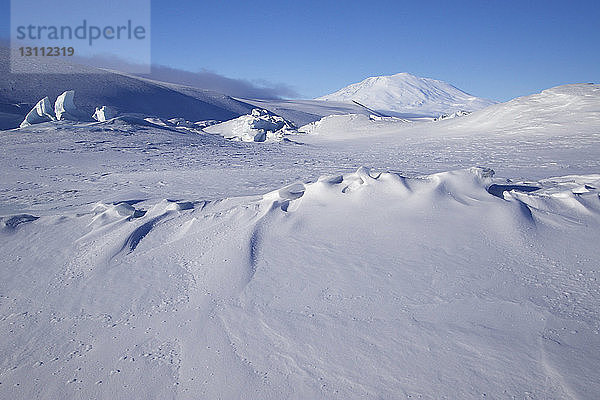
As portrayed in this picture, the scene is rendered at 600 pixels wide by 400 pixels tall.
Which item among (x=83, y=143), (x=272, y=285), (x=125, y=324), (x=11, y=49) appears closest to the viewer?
(x=125, y=324)

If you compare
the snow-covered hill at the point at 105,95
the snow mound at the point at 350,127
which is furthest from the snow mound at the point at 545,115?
the snow-covered hill at the point at 105,95

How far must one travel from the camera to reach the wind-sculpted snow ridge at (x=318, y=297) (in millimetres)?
1422

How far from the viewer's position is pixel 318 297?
1.90m

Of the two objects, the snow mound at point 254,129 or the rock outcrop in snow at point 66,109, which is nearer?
the rock outcrop in snow at point 66,109

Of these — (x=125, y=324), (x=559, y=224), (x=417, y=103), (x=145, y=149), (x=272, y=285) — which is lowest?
(x=125, y=324)

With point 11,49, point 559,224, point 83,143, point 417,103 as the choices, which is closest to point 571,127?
point 559,224

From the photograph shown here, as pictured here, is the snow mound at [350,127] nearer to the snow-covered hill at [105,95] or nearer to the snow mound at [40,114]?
the snow mound at [40,114]

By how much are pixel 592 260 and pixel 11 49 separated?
156ft

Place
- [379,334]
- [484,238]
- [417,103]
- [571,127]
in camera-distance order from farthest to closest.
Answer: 1. [417,103]
2. [571,127]
3. [484,238]
4. [379,334]

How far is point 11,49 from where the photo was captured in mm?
35500

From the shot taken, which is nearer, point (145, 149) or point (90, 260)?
point (90, 260)

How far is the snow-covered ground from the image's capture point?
4.67 ft

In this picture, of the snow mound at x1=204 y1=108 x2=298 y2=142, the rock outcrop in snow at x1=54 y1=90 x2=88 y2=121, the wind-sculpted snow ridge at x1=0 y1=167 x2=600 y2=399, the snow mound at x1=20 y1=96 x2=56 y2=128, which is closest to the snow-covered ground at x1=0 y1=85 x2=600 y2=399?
the wind-sculpted snow ridge at x1=0 y1=167 x2=600 y2=399

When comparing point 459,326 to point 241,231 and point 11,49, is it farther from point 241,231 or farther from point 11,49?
point 11,49
